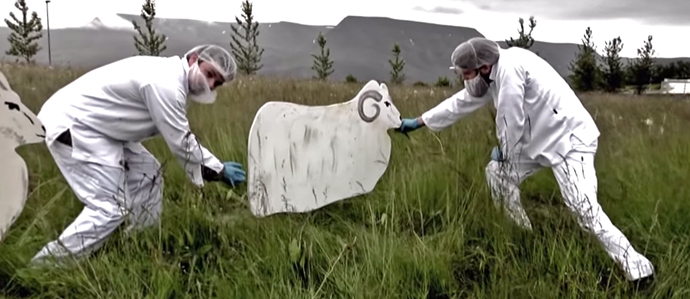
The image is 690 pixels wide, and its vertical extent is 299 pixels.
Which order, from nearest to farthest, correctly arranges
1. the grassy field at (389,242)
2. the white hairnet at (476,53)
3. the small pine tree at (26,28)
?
1. the grassy field at (389,242)
2. the white hairnet at (476,53)
3. the small pine tree at (26,28)

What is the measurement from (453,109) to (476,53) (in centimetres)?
60

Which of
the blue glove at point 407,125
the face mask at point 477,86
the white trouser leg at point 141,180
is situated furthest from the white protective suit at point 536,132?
the white trouser leg at point 141,180

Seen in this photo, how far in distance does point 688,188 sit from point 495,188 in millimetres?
1171

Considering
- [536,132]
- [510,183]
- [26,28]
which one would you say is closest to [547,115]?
[536,132]

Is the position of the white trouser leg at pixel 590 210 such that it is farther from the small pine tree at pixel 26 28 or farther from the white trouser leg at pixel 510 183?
the small pine tree at pixel 26 28

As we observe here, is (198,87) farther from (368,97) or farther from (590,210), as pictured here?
(590,210)

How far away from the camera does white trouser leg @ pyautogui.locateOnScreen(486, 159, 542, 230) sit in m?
3.45

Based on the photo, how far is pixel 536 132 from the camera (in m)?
3.75

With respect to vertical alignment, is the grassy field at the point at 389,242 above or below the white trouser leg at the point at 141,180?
below

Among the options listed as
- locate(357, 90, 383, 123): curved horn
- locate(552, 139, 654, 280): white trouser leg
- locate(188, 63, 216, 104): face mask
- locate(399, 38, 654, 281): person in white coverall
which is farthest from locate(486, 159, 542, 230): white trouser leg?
locate(188, 63, 216, 104): face mask

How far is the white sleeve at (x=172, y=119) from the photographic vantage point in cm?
332

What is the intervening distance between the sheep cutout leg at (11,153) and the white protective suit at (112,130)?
0.28 metres

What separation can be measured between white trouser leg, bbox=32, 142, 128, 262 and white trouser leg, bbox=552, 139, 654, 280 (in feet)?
7.51

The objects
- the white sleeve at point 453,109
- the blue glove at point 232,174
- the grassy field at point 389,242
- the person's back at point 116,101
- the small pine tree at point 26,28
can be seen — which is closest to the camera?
the grassy field at point 389,242
